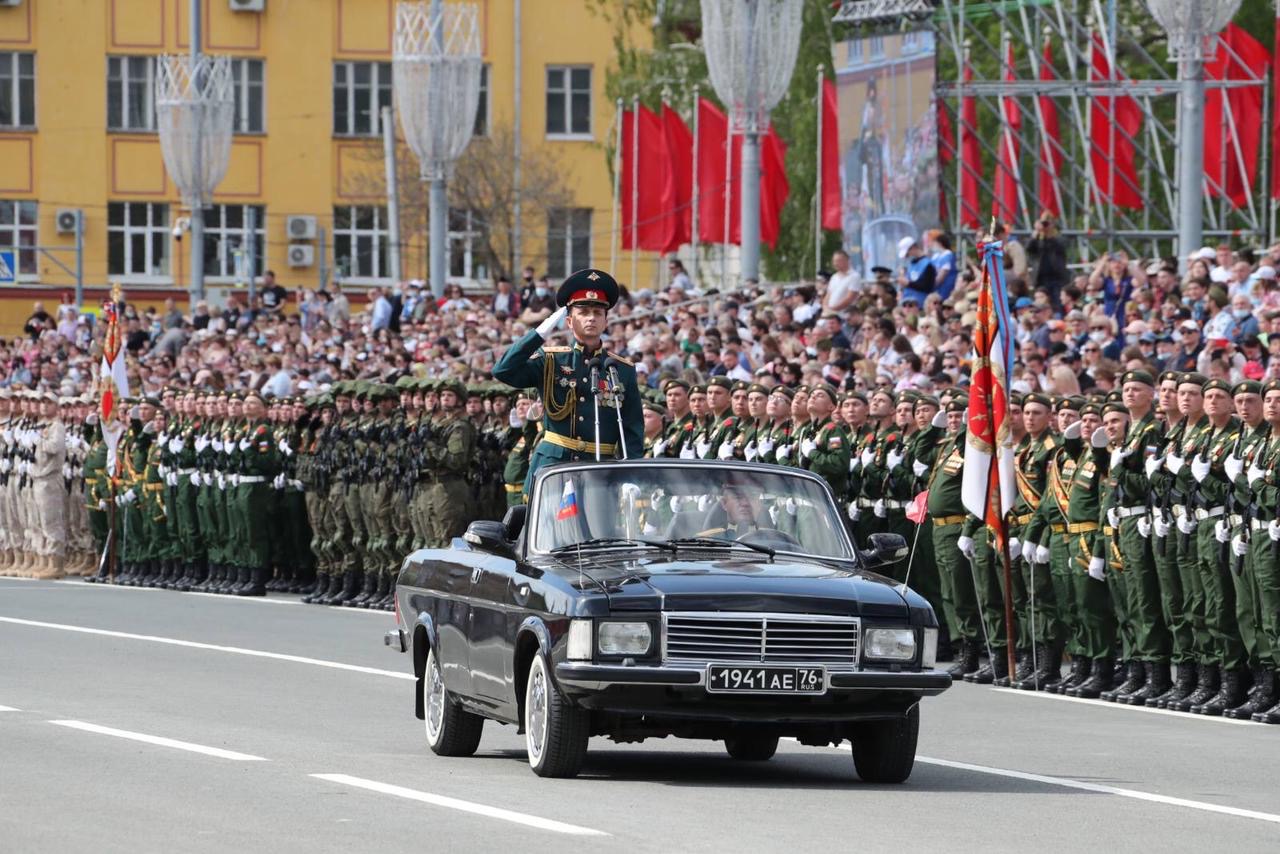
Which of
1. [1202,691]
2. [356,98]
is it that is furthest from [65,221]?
[1202,691]

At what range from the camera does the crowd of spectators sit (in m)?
23.2

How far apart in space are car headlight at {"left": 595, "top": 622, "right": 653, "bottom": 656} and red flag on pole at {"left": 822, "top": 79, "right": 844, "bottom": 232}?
28233 millimetres

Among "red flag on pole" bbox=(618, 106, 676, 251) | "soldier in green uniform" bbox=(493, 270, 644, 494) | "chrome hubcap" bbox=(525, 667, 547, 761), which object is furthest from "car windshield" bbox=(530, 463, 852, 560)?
"red flag on pole" bbox=(618, 106, 676, 251)

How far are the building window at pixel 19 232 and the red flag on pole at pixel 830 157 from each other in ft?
104

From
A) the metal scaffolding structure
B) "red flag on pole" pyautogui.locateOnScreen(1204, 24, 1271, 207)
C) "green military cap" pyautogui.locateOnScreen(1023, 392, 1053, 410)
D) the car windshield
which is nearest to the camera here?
Result: the car windshield

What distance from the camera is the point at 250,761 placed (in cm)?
1247

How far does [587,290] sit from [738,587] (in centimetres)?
334

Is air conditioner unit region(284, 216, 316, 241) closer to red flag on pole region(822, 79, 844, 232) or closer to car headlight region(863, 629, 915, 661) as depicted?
red flag on pole region(822, 79, 844, 232)

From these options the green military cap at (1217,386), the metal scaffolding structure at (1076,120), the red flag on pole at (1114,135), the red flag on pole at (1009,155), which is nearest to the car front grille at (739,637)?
the green military cap at (1217,386)

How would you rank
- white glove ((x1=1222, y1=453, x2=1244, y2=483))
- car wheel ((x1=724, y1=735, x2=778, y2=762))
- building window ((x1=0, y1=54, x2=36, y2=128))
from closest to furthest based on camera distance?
1. car wheel ((x1=724, y1=735, x2=778, y2=762))
2. white glove ((x1=1222, y1=453, x2=1244, y2=483))
3. building window ((x1=0, y1=54, x2=36, y2=128))

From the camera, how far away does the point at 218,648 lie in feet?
68.0

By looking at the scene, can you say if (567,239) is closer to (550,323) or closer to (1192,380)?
(1192,380)

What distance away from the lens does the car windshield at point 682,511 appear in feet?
41.2

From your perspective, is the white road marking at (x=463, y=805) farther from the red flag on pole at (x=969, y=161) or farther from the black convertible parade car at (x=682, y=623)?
the red flag on pole at (x=969, y=161)
